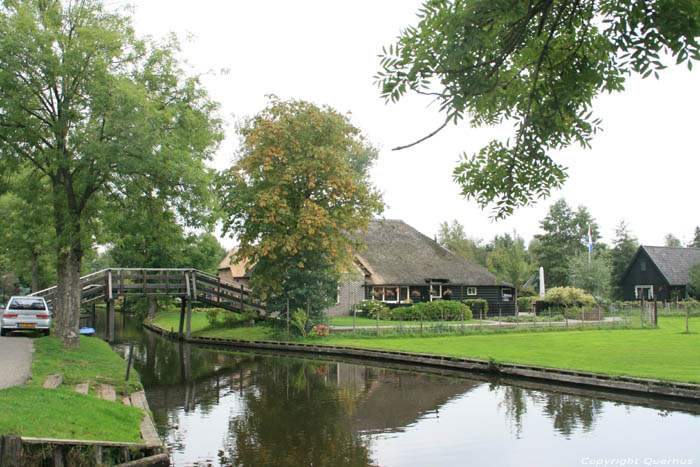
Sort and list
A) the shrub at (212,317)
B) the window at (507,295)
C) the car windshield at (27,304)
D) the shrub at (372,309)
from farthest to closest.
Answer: the window at (507,295) < the shrub at (372,309) < the shrub at (212,317) < the car windshield at (27,304)

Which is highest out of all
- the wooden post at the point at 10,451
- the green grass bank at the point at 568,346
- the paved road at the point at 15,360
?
the wooden post at the point at 10,451

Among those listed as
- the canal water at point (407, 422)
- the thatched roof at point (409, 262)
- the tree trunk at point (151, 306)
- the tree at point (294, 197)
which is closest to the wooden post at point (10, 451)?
the canal water at point (407, 422)

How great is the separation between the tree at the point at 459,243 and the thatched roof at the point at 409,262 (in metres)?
32.9

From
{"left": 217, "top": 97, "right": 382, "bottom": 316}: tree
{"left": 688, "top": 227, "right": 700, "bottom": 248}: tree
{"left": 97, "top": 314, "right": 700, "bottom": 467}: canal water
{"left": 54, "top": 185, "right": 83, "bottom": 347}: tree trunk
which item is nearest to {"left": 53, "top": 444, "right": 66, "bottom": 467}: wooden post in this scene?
{"left": 97, "top": 314, "right": 700, "bottom": 467}: canal water

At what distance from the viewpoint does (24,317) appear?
24578 millimetres

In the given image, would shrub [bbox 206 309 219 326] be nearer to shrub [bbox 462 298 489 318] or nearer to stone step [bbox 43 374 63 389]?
shrub [bbox 462 298 489 318]

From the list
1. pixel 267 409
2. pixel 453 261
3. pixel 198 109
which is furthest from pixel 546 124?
pixel 453 261

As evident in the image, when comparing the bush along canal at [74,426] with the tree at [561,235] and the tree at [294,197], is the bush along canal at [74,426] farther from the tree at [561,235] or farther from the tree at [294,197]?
the tree at [561,235]

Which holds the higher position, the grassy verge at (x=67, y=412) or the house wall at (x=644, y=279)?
the house wall at (x=644, y=279)

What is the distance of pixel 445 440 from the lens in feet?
36.0

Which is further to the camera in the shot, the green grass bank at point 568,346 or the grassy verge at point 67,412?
the green grass bank at point 568,346

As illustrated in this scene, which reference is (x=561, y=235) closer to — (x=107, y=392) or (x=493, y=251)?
(x=493, y=251)

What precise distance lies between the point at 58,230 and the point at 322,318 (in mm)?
13397

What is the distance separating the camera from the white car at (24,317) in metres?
24.2
